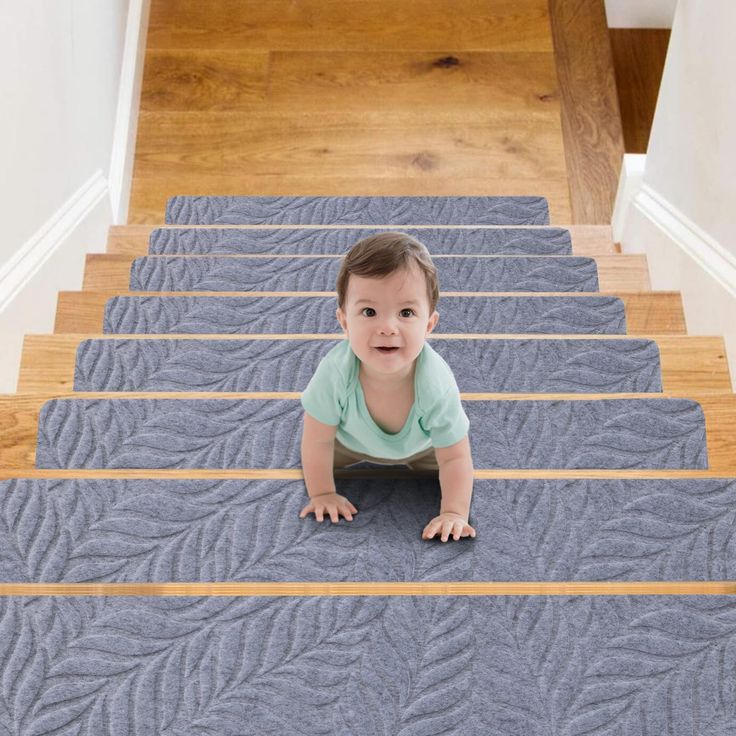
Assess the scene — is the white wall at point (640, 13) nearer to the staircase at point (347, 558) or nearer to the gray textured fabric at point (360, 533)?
the staircase at point (347, 558)

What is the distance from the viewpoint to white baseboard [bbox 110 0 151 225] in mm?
3641

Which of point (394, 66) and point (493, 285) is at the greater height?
point (394, 66)

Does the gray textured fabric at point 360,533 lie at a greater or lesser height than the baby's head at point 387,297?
lesser

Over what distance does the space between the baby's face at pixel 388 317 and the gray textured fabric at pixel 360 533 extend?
0.31m

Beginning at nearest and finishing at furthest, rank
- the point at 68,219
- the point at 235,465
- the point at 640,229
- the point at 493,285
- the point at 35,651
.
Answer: the point at 35,651
the point at 235,465
the point at 493,285
the point at 68,219
the point at 640,229

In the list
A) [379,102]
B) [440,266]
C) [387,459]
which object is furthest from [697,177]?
[379,102]

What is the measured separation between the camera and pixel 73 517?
5.21ft

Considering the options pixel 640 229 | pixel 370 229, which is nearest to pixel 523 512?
pixel 370 229

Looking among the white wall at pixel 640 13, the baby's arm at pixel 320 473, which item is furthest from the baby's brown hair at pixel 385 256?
the white wall at pixel 640 13

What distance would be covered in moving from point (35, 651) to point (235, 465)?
20.0 inches

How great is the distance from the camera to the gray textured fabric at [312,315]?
227cm

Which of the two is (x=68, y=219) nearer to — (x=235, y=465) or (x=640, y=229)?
(x=235, y=465)

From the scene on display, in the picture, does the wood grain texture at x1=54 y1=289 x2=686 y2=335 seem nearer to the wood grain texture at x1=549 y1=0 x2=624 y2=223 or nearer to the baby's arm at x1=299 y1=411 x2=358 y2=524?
the baby's arm at x1=299 y1=411 x2=358 y2=524

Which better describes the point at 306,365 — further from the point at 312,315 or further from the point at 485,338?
the point at 485,338
